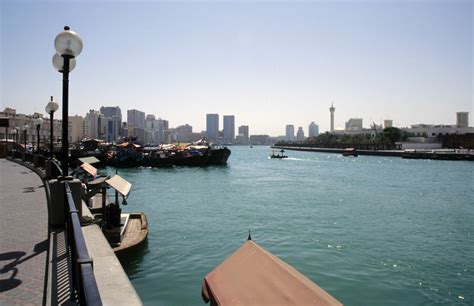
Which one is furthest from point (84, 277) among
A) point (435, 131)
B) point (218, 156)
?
point (435, 131)

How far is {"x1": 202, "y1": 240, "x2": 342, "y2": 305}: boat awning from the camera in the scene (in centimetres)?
416

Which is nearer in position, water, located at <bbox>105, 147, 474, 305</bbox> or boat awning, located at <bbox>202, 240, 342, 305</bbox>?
boat awning, located at <bbox>202, 240, 342, 305</bbox>

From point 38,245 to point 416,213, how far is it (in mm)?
25677

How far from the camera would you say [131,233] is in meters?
15.4

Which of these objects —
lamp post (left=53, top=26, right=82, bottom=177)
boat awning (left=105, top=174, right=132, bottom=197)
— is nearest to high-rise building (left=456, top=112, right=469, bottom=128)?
boat awning (left=105, top=174, right=132, bottom=197)

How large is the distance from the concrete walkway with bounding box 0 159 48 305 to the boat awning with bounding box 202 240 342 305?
8.27ft

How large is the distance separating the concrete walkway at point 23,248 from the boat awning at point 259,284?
2.52 metres

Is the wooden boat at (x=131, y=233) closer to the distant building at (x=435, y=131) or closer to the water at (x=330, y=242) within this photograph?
the water at (x=330, y=242)

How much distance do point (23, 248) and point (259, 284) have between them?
536cm

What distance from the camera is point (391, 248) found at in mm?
17031

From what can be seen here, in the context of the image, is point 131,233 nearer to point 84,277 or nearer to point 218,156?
point 84,277

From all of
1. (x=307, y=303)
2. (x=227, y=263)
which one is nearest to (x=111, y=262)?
(x=227, y=263)

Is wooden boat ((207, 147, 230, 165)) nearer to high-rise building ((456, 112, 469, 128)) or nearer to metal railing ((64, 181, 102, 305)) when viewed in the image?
metal railing ((64, 181, 102, 305))

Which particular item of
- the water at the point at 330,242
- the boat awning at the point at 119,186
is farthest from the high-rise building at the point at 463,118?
the boat awning at the point at 119,186
